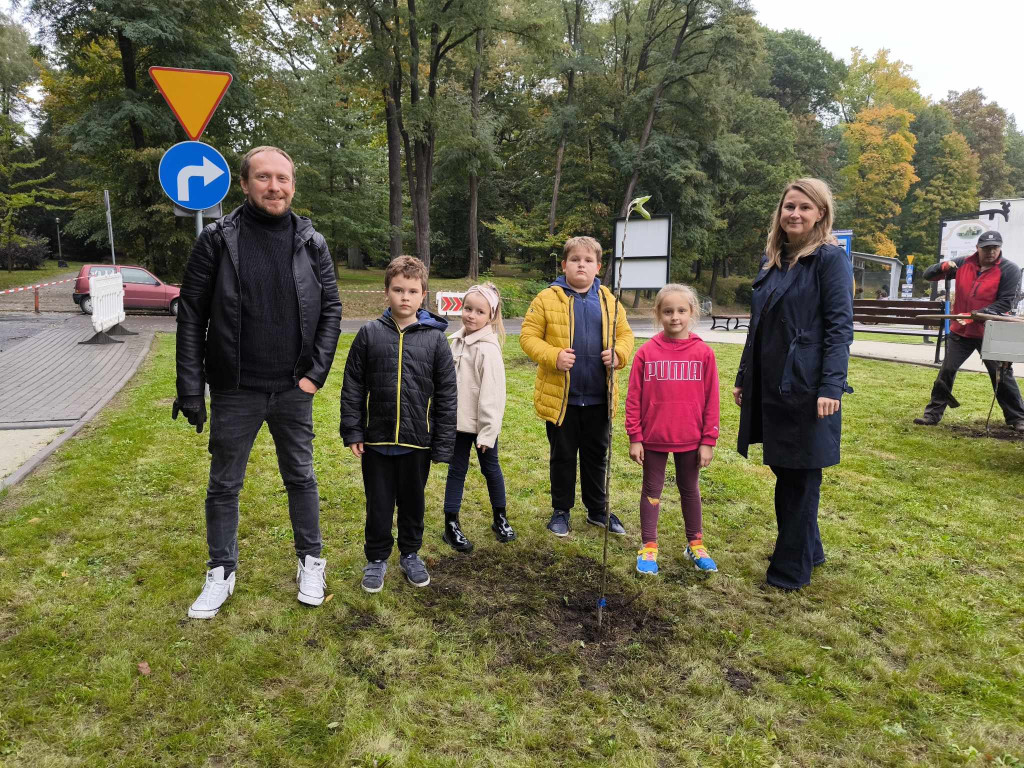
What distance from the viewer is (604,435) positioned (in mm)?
3939

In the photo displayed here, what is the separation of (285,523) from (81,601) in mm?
1193

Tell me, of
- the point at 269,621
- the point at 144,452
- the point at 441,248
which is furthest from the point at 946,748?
the point at 441,248

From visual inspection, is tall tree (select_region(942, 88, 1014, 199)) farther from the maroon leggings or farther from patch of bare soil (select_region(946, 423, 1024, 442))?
the maroon leggings

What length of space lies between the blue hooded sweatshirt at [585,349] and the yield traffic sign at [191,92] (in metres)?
3.38

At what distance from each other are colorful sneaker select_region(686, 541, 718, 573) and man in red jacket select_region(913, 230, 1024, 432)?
4.46 m

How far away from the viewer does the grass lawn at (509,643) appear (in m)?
2.21

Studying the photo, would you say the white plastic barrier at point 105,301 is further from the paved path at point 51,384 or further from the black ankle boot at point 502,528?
the black ankle boot at point 502,528

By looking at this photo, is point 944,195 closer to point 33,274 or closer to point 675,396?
point 675,396

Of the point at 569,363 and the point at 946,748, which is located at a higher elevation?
the point at 569,363

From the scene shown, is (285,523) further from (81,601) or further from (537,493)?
(537,493)

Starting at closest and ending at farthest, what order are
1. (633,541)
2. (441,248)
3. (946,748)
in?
(946,748) → (633,541) → (441,248)

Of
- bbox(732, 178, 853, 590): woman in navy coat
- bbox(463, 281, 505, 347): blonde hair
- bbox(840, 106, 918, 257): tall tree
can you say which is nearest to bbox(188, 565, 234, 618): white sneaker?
bbox(463, 281, 505, 347): blonde hair

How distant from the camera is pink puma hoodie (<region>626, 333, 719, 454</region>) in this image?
3484 mm

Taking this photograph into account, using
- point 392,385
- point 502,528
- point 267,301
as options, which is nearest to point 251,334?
point 267,301
